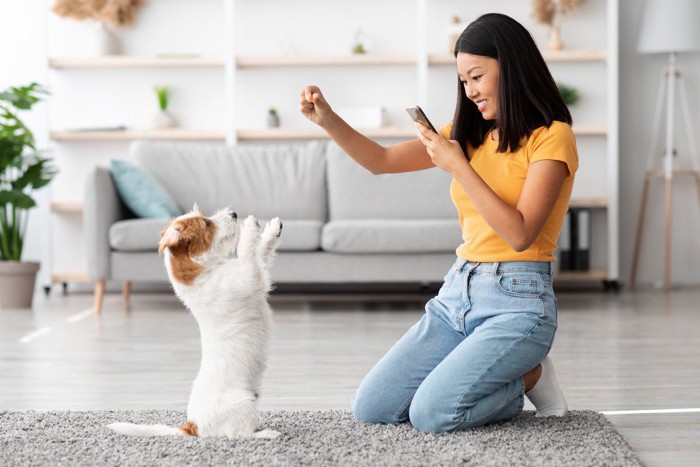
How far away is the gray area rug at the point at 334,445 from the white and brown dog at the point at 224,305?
0.22 feet

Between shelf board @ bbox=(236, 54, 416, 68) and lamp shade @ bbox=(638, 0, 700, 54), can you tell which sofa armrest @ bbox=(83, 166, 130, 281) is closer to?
shelf board @ bbox=(236, 54, 416, 68)

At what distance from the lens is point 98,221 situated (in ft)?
14.4

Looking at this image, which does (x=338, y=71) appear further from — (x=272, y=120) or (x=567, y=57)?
(x=567, y=57)

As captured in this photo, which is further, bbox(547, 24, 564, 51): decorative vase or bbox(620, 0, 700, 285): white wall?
bbox(620, 0, 700, 285): white wall

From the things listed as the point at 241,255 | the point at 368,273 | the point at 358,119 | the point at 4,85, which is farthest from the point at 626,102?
the point at 241,255

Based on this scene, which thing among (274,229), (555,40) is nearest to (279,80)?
(555,40)

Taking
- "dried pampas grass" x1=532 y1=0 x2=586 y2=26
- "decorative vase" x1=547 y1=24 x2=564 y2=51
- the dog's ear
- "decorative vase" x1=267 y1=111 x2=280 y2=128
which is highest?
"dried pampas grass" x1=532 y1=0 x2=586 y2=26

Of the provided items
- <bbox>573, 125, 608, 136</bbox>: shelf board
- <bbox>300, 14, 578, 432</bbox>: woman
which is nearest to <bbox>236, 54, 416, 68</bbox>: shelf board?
<bbox>573, 125, 608, 136</bbox>: shelf board

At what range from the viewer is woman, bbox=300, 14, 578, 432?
1.94 metres

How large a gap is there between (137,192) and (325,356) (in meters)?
1.78

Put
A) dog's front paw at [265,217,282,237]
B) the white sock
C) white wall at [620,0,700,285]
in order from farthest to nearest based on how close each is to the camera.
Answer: white wall at [620,0,700,285]
the white sock
dog's front paw at [265,217,282,237]

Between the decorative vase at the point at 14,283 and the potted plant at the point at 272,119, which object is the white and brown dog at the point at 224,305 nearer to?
the decorative vase at the point at 14,283

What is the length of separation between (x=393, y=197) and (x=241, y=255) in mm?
3059

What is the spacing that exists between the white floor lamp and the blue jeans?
3551 mm
